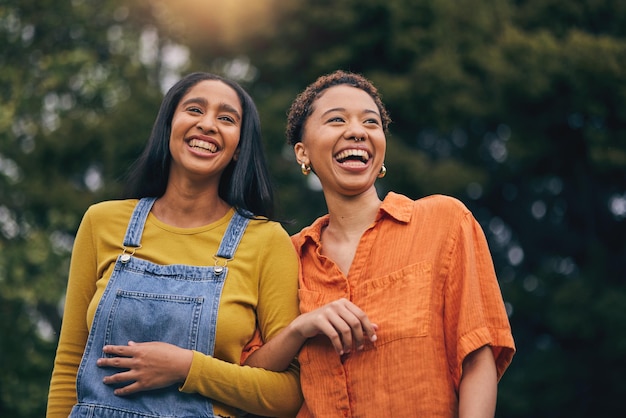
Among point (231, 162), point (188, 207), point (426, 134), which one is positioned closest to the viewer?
point (188, 207)

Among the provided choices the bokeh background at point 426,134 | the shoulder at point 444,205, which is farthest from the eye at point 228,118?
the bokeh background at point 426,134

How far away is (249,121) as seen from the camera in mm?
2961

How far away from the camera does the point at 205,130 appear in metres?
2.83

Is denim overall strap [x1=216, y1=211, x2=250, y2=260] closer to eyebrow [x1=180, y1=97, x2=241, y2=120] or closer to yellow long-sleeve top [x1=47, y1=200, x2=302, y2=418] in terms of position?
yellow long-sleeve top [x1=47, y1=200, x2=302, y2=418]

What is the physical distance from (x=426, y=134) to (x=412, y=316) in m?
11.3

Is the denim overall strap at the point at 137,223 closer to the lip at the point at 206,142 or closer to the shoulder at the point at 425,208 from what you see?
the lip at the point at 206,142

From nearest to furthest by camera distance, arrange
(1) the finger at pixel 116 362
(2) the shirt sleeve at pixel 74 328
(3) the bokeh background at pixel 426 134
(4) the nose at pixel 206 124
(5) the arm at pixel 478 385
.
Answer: (5) the arm at pixel 478 385, (1) the finger at pixel 116 362, (2) the shirt sleeve at pixel 74 328, (4) the nose at pixel 206 124, (3) the bokeh background at pixel 426 134

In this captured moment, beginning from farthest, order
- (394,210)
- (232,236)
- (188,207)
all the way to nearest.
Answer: (188,207) → (232,236) → (394,210)

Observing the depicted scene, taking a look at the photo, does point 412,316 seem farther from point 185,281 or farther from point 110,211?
point 110,211

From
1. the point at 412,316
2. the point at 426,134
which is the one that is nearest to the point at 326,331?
the point at 412,316

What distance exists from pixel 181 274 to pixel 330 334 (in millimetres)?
568

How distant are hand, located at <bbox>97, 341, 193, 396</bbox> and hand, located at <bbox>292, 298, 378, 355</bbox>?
0.41m

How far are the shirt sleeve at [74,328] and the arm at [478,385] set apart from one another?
123cm

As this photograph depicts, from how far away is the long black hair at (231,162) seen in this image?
294 centimetres
